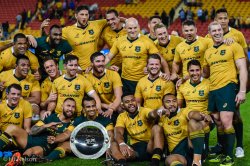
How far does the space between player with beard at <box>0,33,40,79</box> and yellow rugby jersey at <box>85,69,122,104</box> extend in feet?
3.26

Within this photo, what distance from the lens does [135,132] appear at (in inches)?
257

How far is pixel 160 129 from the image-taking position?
619 cm

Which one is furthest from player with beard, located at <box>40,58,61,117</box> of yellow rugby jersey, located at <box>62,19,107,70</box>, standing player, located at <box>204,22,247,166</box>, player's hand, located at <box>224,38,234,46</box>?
player's hand, located at <box>224,38,234,46</box>

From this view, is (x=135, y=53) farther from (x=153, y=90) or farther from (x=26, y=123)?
(x=26, y=123)

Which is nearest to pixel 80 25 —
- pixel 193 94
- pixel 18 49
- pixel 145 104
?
pixel 18 49

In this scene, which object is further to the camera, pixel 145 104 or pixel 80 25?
pixel 80 25

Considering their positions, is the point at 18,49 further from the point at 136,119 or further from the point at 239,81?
the point at 239,81

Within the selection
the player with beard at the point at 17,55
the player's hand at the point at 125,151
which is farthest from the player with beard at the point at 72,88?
the player's hand at the point at 125,151

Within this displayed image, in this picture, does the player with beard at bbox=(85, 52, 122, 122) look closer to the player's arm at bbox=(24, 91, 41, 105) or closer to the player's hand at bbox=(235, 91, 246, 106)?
the player's arm at bbox=(24, 91, 41, 105)

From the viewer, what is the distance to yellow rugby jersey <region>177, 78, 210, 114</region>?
6.53 m

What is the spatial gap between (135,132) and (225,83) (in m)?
1.30

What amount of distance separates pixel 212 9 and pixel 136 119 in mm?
19295

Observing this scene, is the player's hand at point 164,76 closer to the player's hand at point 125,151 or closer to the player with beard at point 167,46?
the player with beard at point 167,46

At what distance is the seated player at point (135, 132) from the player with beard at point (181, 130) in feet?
0.50
